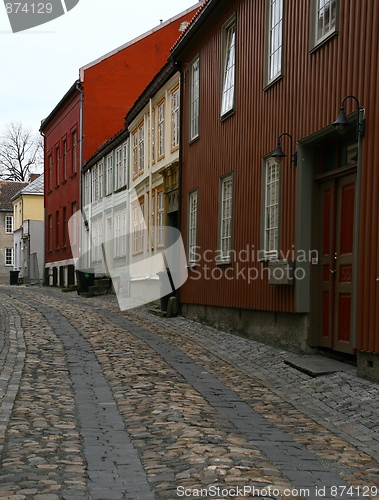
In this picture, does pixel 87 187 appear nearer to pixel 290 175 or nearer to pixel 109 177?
pixel 109 177

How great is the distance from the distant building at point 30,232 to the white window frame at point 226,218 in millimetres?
30284

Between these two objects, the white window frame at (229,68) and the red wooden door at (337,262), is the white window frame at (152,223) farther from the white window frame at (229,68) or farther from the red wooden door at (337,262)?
the red wooden door at (337,262)

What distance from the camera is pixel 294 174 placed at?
11.3 meters

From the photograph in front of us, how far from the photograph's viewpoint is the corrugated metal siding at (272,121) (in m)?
8.93

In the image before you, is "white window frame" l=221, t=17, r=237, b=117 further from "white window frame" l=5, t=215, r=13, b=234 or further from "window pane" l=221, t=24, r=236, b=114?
"white window frame" l=5, t=215, r=13, b=234

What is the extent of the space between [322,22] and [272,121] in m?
2.20

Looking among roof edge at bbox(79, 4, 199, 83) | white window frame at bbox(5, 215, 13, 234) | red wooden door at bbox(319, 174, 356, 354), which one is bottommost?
Result: red wooden door at bbox(319, 174, 356, 354)

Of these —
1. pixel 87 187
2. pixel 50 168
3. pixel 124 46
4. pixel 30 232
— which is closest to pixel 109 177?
pixel 87 187

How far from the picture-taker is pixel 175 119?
20.4m

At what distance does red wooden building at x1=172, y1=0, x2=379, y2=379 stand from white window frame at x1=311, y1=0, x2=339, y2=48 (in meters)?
0.02

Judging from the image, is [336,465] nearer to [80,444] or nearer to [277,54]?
[80,444]

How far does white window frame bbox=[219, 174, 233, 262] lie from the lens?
1478cm

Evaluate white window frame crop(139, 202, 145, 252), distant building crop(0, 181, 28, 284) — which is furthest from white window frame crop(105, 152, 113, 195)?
distant building crop(0, 181, 28, 284)

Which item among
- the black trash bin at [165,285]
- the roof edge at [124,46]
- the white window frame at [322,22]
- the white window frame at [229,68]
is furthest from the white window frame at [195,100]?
the roof edge at [124,46]
